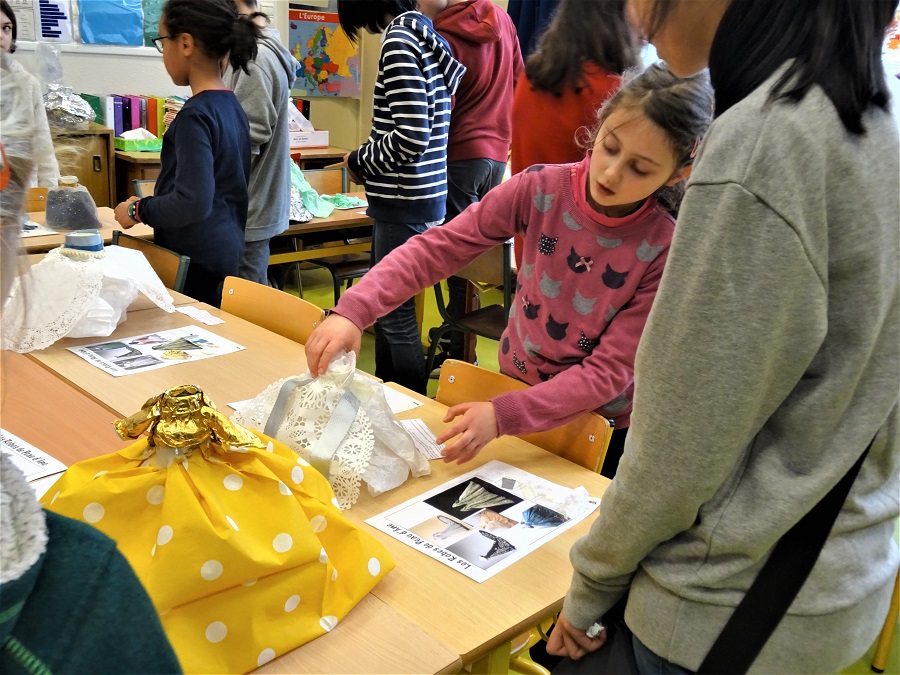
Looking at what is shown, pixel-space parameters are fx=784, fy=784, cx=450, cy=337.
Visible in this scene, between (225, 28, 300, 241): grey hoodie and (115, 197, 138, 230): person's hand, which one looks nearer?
(115, 197, 138, 230): person's hand

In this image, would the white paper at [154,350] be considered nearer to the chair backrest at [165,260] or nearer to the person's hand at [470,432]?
the chair backrest at [165,260]

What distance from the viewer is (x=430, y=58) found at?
97.6 inches

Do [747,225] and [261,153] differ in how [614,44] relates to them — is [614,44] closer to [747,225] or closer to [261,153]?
[261,153]

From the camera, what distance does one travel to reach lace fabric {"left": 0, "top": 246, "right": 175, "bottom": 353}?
5.73ft

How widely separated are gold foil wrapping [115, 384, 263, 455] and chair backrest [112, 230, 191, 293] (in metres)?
1.47

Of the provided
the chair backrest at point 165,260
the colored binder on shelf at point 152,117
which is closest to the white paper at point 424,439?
the chair backrest at point 165,260

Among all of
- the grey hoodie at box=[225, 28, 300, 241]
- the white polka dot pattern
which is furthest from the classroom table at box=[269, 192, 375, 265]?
the white polka dot pattern

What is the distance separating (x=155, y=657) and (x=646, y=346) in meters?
0.46

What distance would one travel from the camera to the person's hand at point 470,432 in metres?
1.30

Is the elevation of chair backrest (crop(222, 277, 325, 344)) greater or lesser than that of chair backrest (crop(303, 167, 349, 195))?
lesser

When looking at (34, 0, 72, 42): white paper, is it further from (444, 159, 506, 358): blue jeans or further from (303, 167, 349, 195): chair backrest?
(444, 159, 506, 358): blue jeans

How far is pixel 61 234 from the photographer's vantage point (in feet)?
8.69

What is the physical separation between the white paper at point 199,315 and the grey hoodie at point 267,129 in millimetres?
868

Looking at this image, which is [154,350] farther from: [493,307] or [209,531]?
[493,307]
